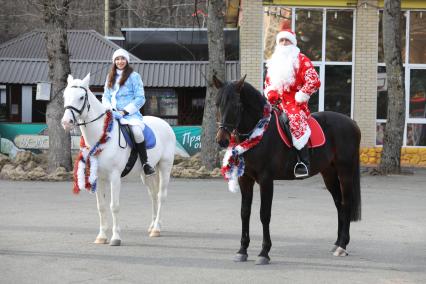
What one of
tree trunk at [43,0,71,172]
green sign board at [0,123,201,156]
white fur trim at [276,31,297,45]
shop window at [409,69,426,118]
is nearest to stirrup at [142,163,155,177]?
white fur trim at [276,31,297,45]

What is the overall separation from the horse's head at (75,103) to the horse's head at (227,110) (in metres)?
2.07

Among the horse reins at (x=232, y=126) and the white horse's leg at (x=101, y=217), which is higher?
the horse reins at (x=232, y=126)

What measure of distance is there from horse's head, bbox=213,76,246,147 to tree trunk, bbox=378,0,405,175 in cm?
1240

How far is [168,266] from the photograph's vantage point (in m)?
8.01

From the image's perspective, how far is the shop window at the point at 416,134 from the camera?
2341 centimetres

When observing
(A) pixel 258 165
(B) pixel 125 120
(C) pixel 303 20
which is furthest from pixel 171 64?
(A) pixel 258 165

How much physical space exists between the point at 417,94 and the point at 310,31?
4.30 metres

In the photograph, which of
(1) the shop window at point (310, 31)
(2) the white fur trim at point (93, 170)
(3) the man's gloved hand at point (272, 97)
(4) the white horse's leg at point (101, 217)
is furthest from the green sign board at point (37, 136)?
(3) the man's gloved hand at point (272, 97)

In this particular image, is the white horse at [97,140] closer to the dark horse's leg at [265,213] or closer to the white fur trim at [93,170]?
the white fur trim at [93,170]

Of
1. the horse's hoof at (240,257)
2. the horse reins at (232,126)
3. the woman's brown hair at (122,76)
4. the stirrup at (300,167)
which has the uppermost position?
the woman's brown hair at (122,76)

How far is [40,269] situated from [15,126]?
15.3 meters

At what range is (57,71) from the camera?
17812mm

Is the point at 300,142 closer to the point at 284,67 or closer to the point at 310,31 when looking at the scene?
the point at 284,67

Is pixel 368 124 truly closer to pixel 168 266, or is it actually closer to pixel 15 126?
pixel 15 126
